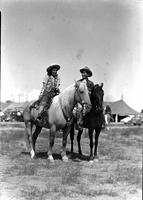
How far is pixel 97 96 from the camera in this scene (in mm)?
9492

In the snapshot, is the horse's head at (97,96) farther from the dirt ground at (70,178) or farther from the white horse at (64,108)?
the dirt ground at (70,178)

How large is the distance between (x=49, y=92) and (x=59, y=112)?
694 mm

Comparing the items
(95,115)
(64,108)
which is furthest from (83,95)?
(95,115)

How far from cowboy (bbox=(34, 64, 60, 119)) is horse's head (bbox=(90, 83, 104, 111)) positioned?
48.1 inches

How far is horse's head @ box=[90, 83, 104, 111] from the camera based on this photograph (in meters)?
9.52

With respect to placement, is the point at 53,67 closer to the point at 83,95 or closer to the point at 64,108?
the point at 64,108

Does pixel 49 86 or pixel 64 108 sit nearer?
pixel 64 108

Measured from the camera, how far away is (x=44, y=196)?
590 cm

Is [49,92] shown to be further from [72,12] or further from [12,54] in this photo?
[72,12]

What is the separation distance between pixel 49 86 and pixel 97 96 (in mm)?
1526

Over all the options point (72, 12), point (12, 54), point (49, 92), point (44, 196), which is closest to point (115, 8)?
point (72, 12)

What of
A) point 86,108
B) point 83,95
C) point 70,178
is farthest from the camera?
point 86,108

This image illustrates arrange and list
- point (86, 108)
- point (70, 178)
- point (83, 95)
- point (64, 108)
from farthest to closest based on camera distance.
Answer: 1. point (64, 108)
2. point (86, 108)
3. point (83, 95)
4. point (70, 178)

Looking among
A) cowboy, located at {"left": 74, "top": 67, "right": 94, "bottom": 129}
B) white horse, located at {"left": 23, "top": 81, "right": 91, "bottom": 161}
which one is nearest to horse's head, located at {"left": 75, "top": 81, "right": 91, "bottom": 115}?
white horse, located at {"left": 23, "top": 81, "right": 91, "bottom": 161}
